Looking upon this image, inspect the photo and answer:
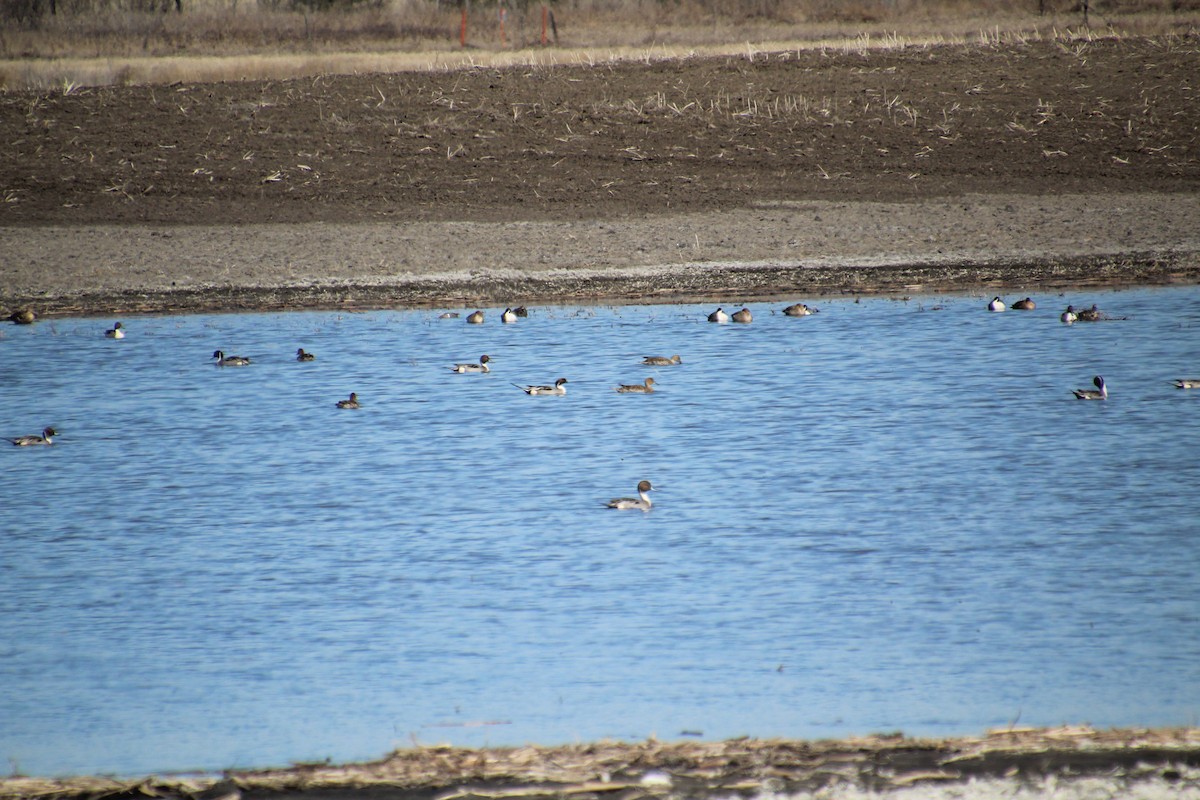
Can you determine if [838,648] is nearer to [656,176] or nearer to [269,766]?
[269,766]

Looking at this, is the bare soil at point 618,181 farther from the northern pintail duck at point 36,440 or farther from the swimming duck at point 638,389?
the northern pintail duck at point 36,440

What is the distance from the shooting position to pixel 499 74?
28.4 meters

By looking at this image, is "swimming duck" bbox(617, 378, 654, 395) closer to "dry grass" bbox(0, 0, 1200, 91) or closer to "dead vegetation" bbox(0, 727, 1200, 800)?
"dead vegetation" bbox(0, 727, 1200, 800)

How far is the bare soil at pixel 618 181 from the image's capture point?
19922 millimetres

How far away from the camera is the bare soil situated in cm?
1992

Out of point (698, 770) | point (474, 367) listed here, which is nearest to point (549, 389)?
point (474, 367)

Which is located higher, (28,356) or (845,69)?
(845,69)

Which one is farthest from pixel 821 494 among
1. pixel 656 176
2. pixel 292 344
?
pixel 656 176

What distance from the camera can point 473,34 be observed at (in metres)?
40.0

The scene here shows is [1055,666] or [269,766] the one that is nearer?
[269,766]

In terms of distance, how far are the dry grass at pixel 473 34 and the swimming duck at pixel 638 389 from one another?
51.4ft

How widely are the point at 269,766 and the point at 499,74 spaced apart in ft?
76.3

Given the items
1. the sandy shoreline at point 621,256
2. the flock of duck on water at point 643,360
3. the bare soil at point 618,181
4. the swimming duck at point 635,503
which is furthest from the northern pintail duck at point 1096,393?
the swimming duck at point 635,503

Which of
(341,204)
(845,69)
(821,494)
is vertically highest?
(845,69)
